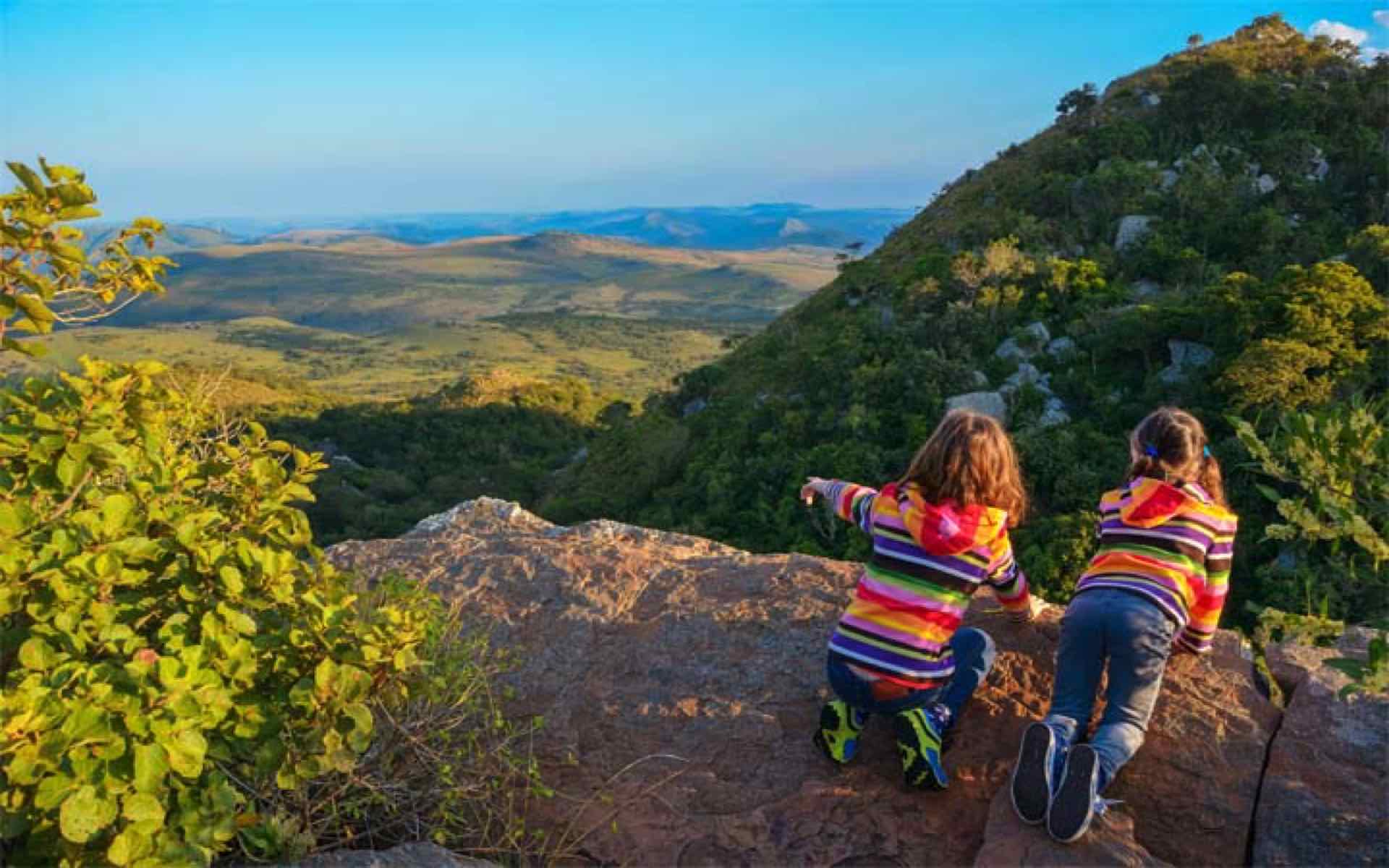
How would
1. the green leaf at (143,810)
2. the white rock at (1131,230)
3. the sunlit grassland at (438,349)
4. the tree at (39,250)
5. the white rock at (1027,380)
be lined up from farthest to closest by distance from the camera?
the sunlit grassland at (438,349), the white rock at (1131,230), the white rock at (1027,380), the tree at (39,250), the green leaf at (143,810)

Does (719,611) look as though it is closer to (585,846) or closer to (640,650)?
(640,650)

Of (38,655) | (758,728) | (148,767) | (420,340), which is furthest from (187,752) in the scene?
(420,340)

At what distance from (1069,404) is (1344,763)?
42.7 ft

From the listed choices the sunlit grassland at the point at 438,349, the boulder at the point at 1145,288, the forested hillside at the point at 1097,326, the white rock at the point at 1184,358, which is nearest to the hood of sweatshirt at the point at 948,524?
the forested hillside at the point at 1097,326

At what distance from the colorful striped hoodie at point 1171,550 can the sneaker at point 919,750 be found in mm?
961

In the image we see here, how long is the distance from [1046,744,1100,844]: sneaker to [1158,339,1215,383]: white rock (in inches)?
517

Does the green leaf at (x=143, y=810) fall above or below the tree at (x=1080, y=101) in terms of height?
below

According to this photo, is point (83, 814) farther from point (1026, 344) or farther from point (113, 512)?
point (1026, 344)

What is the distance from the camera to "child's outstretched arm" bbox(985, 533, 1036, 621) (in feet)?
12.6

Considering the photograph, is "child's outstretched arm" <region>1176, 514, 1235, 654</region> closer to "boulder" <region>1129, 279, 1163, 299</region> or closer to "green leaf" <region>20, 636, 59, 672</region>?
"green leaf" <region>20, 636, 59, 672</region>

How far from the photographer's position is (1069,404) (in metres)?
15.8

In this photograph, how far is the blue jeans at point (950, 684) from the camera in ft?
12.0

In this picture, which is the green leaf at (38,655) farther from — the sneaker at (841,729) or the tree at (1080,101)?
the tree at (1080,101)

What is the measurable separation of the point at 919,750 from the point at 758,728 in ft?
2.57
